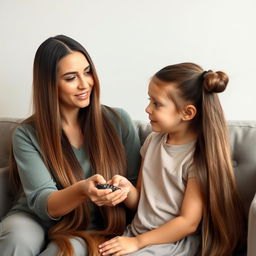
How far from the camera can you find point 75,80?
139cm

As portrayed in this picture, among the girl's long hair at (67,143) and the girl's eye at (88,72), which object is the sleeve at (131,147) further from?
the girl's eye at (88,72)

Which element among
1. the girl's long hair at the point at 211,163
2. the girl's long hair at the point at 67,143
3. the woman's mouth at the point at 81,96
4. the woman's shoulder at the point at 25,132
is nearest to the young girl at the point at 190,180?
the girl's long hair at the point at 211,163

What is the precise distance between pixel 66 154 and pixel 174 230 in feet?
1.50

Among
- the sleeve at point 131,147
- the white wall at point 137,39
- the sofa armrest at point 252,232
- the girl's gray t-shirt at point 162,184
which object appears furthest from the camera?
the white wall at point 137,39

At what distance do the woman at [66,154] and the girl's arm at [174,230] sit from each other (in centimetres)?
9

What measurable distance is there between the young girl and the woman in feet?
0.51

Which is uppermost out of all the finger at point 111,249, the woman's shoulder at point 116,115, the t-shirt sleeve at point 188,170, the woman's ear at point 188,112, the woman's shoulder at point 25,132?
the woman's ear at point 188,112

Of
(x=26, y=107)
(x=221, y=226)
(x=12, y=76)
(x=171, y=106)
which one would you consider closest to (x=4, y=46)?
(x=12, y=76)

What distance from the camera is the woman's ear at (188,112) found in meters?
1.25

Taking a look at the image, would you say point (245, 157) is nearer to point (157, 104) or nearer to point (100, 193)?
point (157, 104)

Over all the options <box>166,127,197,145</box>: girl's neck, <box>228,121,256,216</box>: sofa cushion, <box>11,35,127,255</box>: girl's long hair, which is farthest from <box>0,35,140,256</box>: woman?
<box>228,121,256,216</box>: sofa cushion

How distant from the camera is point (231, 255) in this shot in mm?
1278

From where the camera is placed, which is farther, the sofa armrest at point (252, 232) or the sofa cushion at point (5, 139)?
the sofa cushion at point (5, 139)

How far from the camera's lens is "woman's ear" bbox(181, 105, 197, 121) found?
125 cm
